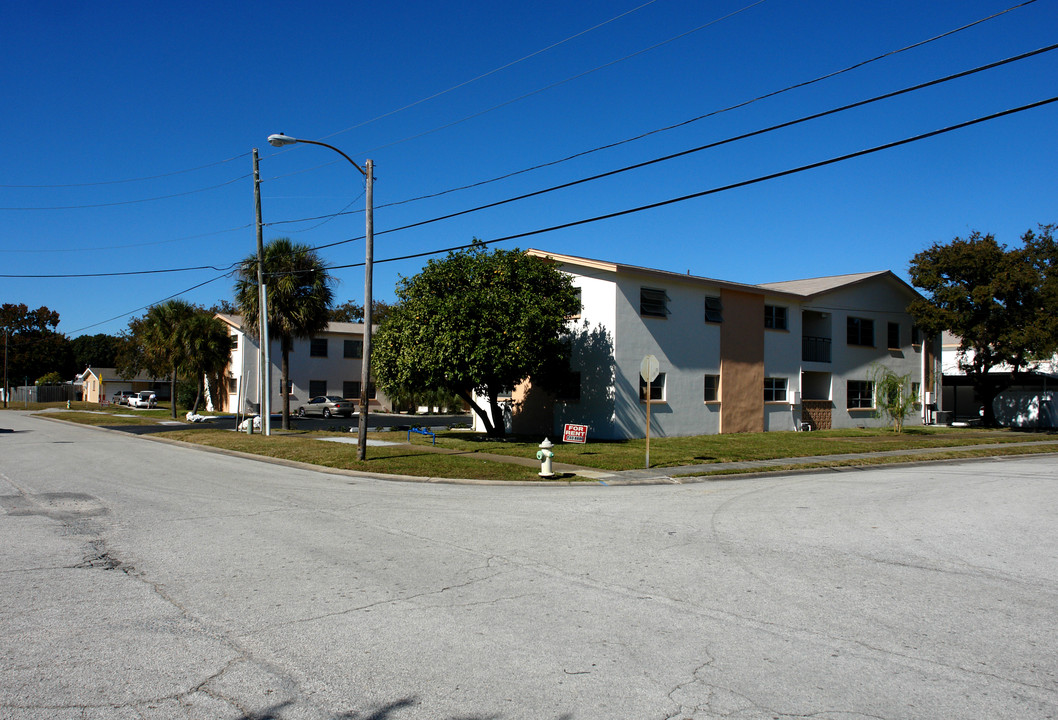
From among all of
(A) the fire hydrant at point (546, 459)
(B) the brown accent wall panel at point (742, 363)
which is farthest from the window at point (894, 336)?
(A) the fire hydrant at point (546, 459)

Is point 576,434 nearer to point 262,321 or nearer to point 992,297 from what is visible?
Answer: point 262,321

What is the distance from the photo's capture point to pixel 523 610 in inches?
245

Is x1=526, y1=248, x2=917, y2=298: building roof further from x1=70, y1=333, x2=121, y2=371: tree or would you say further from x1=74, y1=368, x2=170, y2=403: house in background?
x1=70, y1=333, x2=121, y2=371: tree

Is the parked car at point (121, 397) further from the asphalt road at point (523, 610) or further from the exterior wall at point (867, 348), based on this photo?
the asphalt road at point (523, 610)

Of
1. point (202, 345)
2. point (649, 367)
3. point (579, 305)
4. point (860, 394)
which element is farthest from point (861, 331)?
point (202, 345)

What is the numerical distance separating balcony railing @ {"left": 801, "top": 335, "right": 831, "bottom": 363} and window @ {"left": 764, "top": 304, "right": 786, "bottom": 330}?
1704mm

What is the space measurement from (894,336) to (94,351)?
122 metres

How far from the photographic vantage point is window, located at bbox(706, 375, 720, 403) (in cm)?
3012

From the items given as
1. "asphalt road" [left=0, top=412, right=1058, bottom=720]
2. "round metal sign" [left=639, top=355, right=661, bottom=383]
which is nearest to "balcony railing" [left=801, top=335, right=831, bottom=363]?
"round metal sign" [left=639, top=355, right=661, bottom=383]

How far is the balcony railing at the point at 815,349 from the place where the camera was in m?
34.3

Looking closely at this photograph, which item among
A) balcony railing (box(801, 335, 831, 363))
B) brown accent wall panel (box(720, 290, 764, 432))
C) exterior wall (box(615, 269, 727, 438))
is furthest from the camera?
balcony railing (box(801, 335, 831, 363))

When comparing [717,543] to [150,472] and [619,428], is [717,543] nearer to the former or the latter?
[150,472]

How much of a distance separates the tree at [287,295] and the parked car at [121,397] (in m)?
44.6

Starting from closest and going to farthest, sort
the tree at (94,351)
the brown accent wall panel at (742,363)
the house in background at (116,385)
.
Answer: the brown accent wall panel at (742,363) < the house in background at (116,385) < the tree at (94,351)
